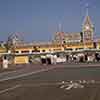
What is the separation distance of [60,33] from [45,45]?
29925 millimetres

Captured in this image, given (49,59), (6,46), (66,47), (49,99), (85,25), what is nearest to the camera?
(49,99)

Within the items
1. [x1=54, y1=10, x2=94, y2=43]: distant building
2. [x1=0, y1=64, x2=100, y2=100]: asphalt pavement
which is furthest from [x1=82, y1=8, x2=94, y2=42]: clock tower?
[x1=0, y1=64, x2=100, y2=100]: asphalt pavement

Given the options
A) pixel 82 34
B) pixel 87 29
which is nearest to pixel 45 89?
pixel 82 34

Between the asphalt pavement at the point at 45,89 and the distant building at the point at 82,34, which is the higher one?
the distant building at the point at 82,34

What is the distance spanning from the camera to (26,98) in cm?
1332

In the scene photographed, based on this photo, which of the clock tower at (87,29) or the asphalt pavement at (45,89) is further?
the clock tower at (87,29)

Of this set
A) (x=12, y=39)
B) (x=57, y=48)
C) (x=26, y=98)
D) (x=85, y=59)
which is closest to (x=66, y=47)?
(x=57, y=48)

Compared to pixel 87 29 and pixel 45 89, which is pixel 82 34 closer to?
pixel 87 29

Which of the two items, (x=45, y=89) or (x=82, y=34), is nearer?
(x=45, y=89)

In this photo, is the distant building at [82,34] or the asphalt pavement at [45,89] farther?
the distant building at [82,34]

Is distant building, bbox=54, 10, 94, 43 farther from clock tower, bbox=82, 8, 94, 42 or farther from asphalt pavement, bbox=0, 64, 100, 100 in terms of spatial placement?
asphalt pavement, bbox=0, 64, 100, 100

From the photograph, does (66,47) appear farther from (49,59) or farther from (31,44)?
(49,59)

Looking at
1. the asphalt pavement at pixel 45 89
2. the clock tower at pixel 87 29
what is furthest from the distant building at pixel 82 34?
the asphalt pavement at pixel 45 89

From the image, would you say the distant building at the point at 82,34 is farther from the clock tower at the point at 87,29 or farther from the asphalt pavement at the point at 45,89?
the asphalt pavement at the point at 45,89
